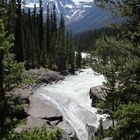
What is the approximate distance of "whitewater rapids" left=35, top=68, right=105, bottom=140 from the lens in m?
42.6

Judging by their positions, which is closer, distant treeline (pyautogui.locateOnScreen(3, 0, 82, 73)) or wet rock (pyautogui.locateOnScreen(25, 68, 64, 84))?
wet rock (pyautogui.locateOnScreen(25, 68, 64, 84))

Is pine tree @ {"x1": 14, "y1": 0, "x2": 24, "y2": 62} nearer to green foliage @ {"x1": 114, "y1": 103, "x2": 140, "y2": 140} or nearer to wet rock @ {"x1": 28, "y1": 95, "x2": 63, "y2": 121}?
wet rock @ {"x1": 28, "y1": 95, "x2": 63, "y2": 121}

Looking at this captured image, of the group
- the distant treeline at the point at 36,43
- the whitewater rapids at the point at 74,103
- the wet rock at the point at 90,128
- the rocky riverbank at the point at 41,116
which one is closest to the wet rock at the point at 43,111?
the rocky riverbank at the point at 41,116

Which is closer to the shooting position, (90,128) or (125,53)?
(125,53)

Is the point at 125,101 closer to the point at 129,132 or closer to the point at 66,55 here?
the point at 129,132

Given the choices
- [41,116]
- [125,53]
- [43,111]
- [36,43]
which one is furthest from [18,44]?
[125,53]

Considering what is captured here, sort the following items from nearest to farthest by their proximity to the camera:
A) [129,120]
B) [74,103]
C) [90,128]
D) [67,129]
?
1. [129,120]
2. [67,129]
3. [90,128]
4. [74,103]

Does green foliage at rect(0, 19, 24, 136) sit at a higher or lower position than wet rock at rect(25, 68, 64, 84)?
higher

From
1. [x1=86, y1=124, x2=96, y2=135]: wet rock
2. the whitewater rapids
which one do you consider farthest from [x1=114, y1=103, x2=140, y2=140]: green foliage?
[x1=86, y1=124, x2=96, y2=135]: wet rock

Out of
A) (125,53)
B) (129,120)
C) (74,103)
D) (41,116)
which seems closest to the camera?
(129,120)

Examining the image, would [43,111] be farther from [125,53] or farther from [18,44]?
[18,44]

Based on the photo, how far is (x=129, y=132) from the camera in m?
14.1

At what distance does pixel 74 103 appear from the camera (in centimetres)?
4962

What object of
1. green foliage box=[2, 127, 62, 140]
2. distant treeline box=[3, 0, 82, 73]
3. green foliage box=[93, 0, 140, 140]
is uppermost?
green foliage box=[93, 0, 140, 140]
